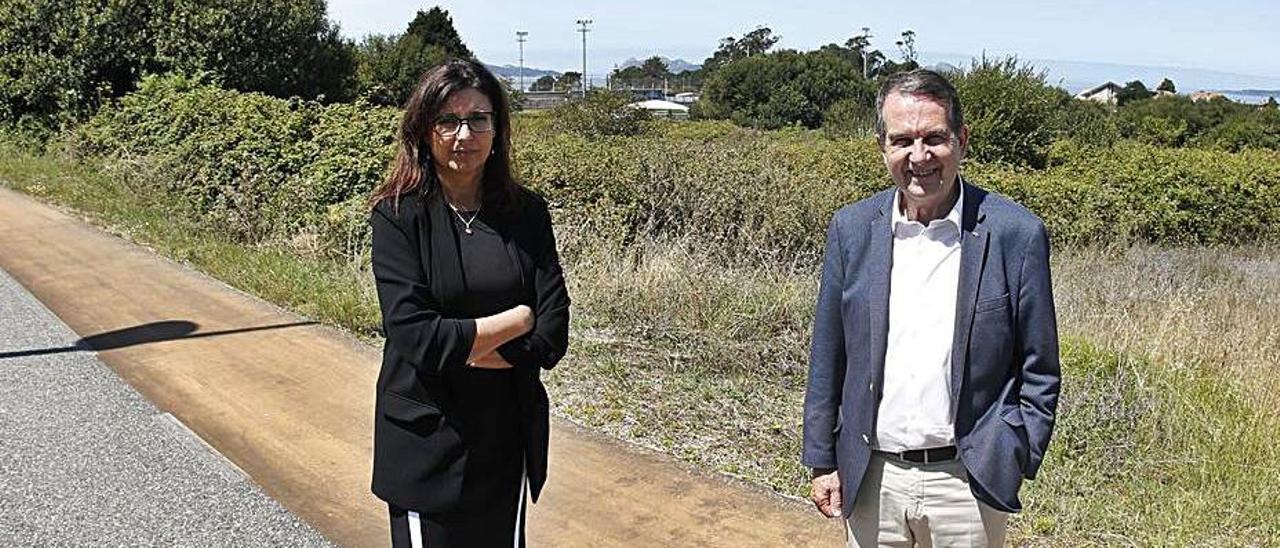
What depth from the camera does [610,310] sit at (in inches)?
335

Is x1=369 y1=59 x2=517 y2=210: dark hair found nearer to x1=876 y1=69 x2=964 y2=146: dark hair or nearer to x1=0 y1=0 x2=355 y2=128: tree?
x1=876 y1=69 x2=964 y2=146: dark hair

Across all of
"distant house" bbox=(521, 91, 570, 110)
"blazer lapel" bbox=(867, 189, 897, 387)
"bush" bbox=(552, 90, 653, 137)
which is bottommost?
"distant house" bbox=(521, 91, 570, 110)

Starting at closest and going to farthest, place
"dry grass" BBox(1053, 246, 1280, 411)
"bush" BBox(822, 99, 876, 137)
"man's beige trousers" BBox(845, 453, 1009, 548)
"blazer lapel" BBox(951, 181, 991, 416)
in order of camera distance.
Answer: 1. "blazer lapel" BBox(951, 181, 991, 416)
2. "man's beige trousers" BBox(845, 453, 1009, 548)
3. "dry grass" BBox(1053, 246, 1280, 411)
4. "bush" BBox(822, 99, 876, 137)

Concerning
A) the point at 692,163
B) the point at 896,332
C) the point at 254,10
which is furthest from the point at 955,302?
the point at 254,10

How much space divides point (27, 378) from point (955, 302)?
6.26 metres

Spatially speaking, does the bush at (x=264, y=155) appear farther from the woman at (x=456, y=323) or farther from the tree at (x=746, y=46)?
the tree at (x=746, y=46)

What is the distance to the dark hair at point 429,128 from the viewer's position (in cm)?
292

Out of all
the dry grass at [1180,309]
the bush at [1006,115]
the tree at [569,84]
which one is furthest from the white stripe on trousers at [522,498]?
the tree at [569,84]

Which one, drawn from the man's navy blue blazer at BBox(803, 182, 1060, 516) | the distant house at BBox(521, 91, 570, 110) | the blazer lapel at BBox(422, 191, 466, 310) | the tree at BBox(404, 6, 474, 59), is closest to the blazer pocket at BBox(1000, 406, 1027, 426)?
the man's navy blue blazer at BBox(803, 182, 1060, 516)

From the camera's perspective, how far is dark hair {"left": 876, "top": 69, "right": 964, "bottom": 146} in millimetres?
2516

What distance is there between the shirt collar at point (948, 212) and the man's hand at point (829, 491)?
64cm

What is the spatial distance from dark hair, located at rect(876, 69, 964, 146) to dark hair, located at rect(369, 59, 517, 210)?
3.33ft

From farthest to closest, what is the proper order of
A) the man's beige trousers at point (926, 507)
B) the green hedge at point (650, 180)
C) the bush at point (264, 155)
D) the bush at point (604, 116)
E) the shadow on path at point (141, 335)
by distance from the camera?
the bush at point (604, 116) < the bush at point (264, 155) < the green hedge at point (650, 180) < the shadow on path at point (141, 335) < the man's beige trousers at point (926, 507)

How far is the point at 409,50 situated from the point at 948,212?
136ft
